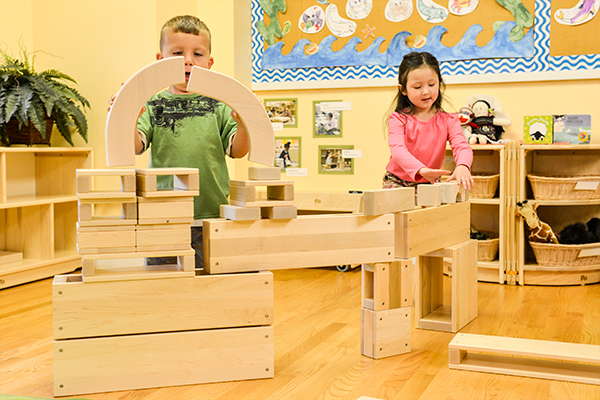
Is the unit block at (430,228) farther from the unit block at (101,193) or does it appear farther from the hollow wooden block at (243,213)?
the unit block at (101,193)

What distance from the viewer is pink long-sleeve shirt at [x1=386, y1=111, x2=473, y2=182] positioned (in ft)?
9.09

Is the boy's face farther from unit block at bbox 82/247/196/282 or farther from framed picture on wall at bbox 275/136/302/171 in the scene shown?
framed picture on wall at bbox 275/136/302/171

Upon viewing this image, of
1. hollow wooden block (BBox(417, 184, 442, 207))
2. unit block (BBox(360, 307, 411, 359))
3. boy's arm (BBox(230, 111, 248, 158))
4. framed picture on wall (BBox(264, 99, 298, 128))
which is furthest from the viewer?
framed picture on wall (BBox(264, 99, 298, 128))

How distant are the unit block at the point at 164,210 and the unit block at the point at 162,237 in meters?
0.02

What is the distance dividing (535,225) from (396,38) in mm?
1650

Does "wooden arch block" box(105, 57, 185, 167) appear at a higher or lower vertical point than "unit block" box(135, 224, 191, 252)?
higher

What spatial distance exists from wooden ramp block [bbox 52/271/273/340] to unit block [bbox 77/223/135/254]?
108 mm

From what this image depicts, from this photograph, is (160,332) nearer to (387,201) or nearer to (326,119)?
(387,201)

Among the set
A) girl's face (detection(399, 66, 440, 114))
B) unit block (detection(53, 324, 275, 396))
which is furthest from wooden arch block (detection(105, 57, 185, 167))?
girl's face (detection(399, 66, 440, 114))

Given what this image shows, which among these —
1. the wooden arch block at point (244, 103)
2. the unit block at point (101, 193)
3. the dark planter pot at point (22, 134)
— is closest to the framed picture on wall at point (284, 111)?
the dark planter pot at point (22, 134)

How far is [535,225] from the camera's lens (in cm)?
368

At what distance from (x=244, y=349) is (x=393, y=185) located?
124cm

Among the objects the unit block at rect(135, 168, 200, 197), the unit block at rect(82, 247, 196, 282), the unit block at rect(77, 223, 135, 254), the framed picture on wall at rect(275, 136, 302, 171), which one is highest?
the framed picture on wall at rect(275, 136, 302, 171)

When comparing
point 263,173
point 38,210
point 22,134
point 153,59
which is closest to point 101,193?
point 263,173
